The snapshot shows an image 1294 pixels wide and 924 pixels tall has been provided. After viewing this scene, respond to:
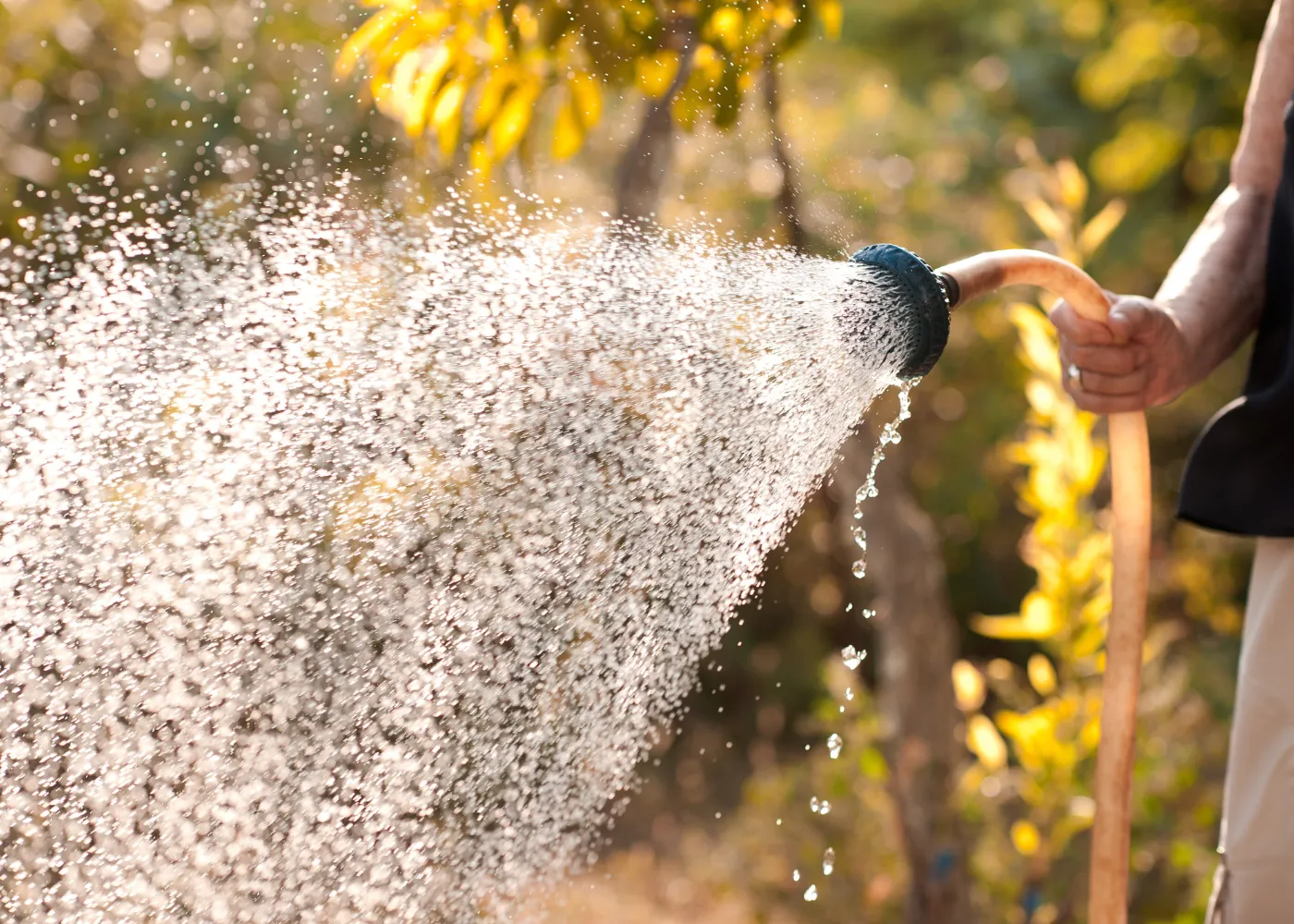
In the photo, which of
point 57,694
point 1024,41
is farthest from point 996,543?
point 57,694

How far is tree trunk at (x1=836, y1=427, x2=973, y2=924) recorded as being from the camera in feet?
8.16

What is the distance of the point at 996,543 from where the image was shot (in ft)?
19.7

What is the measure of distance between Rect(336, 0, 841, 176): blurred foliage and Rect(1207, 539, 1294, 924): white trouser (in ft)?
2.99

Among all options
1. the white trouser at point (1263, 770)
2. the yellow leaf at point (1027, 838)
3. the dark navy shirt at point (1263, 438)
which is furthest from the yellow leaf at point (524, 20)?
the yellow leaf at point (1027, 838)

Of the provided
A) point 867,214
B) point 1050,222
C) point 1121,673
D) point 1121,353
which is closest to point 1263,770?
point 1121,673

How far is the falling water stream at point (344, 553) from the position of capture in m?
1.70

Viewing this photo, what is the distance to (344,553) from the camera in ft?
6.27

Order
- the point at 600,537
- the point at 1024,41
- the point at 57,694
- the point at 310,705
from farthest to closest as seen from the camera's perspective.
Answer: the point at 1024,41 → the point at 310,705 → the point at 600,537 → the point at 57,694

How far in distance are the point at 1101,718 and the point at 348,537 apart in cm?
117

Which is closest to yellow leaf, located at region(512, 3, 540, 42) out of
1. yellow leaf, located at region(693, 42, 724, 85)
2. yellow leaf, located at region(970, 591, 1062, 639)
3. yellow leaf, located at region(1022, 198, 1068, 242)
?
yellow leaf, located at region(693, 42, 724, 85)

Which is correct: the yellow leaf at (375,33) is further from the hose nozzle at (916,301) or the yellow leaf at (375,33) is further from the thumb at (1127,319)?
the thumb at (1127,319)

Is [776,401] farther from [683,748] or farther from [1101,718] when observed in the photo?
[683,748]

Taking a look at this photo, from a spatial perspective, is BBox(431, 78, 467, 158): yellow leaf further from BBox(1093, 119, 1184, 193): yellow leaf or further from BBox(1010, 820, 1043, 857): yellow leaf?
BBox(1093, 119, 1184, 193): yellow leaf

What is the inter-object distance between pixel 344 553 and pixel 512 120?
723mm
